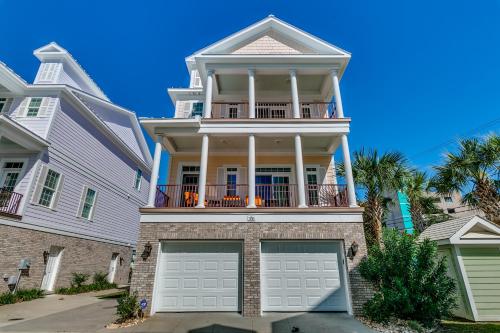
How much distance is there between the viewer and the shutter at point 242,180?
36.5ft

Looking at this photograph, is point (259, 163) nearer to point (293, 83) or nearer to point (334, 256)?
point (293, 83)

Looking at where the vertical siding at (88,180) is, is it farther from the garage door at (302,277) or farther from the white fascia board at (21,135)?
the garage door at (302,277)

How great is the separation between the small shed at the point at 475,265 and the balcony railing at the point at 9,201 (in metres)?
15.9

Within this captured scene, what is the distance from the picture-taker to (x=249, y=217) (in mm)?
8516

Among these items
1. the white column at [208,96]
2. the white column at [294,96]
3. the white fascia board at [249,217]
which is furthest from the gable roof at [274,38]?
the white fascia board at [249,217]

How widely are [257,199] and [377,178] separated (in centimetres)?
685

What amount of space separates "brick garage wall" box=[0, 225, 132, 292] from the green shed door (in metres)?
16.1

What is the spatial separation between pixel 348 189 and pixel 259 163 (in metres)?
4.17

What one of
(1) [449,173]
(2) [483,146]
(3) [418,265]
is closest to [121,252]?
(3) [418,265]

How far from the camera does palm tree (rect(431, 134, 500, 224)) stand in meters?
10.5

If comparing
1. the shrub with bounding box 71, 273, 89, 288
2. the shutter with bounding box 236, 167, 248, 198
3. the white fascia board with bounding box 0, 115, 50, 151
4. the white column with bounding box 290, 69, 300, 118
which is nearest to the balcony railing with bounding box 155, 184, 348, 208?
the shutter with bounding box 236, 167, 248, 198

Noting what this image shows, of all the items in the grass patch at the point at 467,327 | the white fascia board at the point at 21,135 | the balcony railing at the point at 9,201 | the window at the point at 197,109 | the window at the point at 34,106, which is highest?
the window at the point at 197,109

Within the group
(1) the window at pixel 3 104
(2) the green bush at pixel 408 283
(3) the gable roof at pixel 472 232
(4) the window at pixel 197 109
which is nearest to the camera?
(2) the green bush at pixel 408 283

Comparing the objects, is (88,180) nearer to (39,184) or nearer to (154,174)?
(39,184)
